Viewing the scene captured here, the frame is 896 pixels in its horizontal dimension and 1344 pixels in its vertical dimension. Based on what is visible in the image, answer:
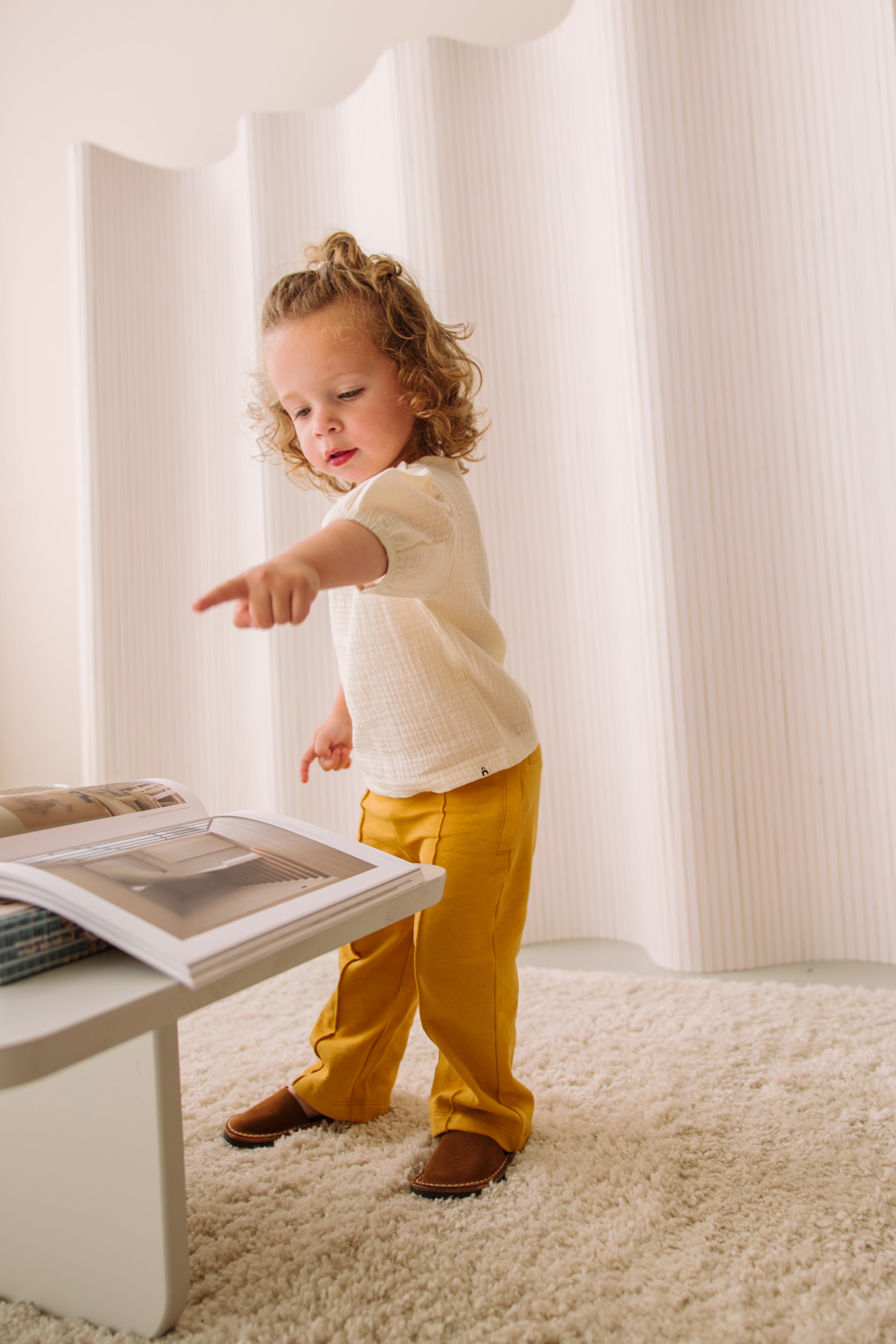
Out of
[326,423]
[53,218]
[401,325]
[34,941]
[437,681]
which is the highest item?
[53,218]

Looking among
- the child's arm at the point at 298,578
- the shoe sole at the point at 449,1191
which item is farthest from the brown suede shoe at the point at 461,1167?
the child's arm at the point at 298,578

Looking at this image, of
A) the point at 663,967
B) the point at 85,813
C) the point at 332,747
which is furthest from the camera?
the point at 663,967

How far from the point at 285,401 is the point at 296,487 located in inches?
26.2

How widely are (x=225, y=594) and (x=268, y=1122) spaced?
623 millimetres

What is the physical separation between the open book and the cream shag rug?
11.7 inches

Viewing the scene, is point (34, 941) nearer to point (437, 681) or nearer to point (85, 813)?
point (85, 813)

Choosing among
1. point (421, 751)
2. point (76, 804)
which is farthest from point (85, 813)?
point (421, 751)

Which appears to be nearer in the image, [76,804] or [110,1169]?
[110,1169]

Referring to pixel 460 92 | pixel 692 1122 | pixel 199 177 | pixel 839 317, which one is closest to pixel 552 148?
pixel 460 92

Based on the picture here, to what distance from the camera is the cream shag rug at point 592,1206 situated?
0.60 m

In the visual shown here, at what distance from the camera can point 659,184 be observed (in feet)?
4.29

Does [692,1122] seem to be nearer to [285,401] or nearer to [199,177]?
[285,401]

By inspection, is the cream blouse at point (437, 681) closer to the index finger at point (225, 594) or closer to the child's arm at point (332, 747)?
the child's arm at point (332, 747)

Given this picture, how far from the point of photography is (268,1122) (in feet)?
2.85
